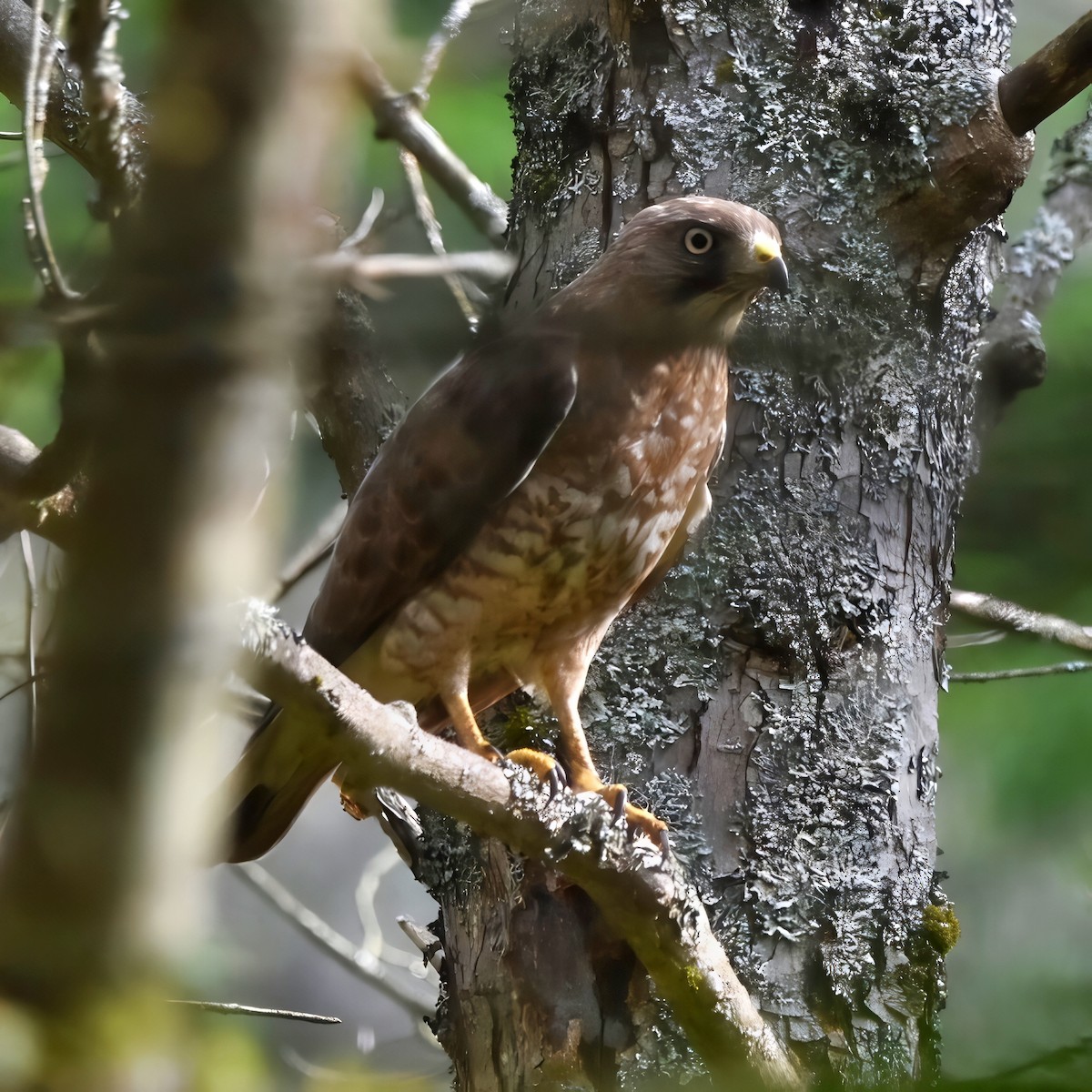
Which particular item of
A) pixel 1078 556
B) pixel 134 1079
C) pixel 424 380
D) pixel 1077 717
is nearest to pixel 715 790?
pixel 1078 556

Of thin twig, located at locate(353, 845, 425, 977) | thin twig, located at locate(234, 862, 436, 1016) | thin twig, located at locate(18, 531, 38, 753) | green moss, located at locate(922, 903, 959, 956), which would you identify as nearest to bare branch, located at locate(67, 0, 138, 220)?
thin twig, located at locate(18, 531, 38, 753)

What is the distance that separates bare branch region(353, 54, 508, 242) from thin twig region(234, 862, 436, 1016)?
184 centimetres

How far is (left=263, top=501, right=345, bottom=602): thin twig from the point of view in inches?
116

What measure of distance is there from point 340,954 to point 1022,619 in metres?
2.09

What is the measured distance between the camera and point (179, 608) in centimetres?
69

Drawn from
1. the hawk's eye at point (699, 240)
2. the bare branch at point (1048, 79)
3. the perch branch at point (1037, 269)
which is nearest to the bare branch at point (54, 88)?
the hawk's eye at point (699, 240)

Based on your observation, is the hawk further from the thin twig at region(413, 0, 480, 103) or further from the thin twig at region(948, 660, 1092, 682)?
the thin twig at region(948, 660, 1092, 682)

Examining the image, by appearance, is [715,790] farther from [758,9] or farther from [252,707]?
[758,9]

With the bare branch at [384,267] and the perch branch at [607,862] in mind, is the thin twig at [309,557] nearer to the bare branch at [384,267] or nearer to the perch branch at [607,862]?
the perch branch at [607,862]

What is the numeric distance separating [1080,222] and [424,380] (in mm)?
2802

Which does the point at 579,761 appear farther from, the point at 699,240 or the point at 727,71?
the point at 727,71

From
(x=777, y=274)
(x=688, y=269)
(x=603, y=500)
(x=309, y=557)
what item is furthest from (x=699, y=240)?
(x=309, y=557)

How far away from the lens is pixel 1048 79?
2119 mm

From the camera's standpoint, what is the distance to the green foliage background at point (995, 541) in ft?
4.72
